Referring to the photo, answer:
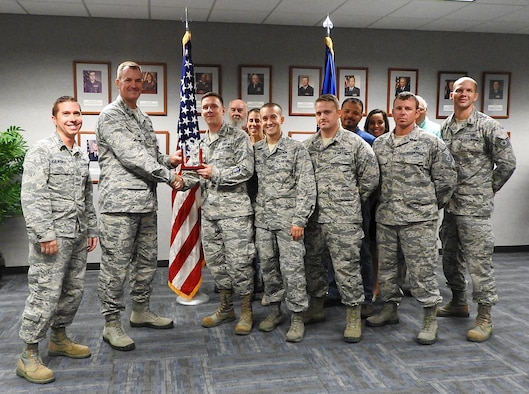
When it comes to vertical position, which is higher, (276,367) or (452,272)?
(452,272)

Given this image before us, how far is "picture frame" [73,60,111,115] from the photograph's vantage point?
495cm

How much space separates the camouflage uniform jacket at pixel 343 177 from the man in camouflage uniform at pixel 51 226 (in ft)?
4.80

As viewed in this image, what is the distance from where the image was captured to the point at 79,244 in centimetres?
271

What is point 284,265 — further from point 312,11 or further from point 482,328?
point 312,11

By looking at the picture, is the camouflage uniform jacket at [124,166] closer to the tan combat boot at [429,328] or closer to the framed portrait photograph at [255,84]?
the tan combat boot at [429,328]

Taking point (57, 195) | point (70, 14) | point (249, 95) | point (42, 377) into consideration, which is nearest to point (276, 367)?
point (42, 377)

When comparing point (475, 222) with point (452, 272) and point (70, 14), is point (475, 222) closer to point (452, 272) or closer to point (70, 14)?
point (452, 272)

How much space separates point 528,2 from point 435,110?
1491 mm

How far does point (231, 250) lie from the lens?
3.22 m

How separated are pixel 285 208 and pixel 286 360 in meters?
0.92

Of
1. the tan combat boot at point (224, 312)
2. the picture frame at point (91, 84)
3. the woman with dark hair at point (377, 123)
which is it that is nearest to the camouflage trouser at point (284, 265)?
the tan combat boot at point (224, 312)

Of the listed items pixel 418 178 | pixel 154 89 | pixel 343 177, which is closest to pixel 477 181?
pixel 418 178

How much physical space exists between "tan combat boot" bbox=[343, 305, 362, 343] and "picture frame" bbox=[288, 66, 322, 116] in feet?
9.11

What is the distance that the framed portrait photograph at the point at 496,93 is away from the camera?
18.6 feet
